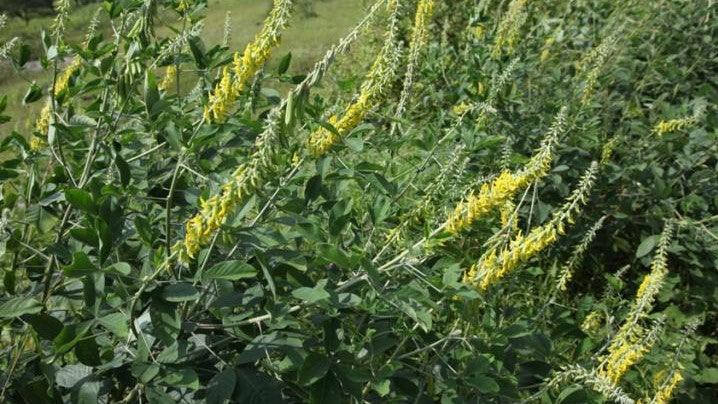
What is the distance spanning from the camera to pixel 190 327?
1.71 meters

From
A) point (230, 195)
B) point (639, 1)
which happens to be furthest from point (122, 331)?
point (639, 1)

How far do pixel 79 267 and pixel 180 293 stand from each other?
0.71ft

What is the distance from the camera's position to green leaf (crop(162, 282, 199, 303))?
1.51 m

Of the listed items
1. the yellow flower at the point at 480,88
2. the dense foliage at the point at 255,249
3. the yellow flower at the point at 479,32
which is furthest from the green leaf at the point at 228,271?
the yellow flower at the point at 479,32

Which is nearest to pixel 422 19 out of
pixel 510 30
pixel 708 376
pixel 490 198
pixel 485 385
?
pixel 490 198

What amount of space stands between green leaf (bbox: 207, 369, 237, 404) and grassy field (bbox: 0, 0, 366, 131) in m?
7.69

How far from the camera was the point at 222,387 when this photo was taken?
5.21ft

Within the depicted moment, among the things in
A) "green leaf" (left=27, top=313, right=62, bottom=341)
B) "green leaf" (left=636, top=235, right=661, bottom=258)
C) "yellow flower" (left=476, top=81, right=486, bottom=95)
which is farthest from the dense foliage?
"green leaf" (left=636, top=235, right=661, bottom=258)

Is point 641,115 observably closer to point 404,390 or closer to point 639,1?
point 639,1

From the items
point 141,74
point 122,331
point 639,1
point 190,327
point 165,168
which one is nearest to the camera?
point 122,331

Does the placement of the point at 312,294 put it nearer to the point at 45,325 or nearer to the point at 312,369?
the point at 312,369

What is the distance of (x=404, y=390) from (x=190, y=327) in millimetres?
620

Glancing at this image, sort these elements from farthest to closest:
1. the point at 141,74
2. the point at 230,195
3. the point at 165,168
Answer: the point at 165,168 → the point at 141,74 → the point at 230,195

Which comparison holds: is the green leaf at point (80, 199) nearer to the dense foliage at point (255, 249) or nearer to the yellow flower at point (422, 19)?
the dense foliage at point (255, 249)
